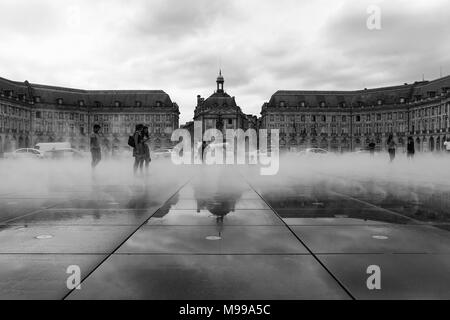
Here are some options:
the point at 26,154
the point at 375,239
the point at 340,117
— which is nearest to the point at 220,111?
the point at 340,117

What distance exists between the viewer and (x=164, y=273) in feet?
13.7

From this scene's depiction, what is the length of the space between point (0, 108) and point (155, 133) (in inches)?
1612

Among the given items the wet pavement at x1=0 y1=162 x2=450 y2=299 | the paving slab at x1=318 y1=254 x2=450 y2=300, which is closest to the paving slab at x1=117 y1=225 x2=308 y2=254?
the wet pavement at x1=0 y1=162 x2=450 y2=299

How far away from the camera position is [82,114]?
373 ft

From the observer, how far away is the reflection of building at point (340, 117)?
111562 mm

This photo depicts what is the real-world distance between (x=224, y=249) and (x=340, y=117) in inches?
4708

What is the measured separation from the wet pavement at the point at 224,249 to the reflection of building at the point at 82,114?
93138mm

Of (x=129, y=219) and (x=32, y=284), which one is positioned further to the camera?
(x=129, y=219)

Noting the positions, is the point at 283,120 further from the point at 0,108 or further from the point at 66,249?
the point at 66,249

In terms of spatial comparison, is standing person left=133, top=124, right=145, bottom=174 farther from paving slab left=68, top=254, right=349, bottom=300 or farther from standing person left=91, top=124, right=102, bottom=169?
paving slab left=68, top=254, right=349, bottom=300

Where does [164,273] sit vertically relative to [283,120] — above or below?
below

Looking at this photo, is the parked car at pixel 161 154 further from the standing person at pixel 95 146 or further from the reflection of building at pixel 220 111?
the reflection of building at pixel 220 111

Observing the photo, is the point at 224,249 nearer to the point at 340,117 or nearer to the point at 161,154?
the point at 161,154
